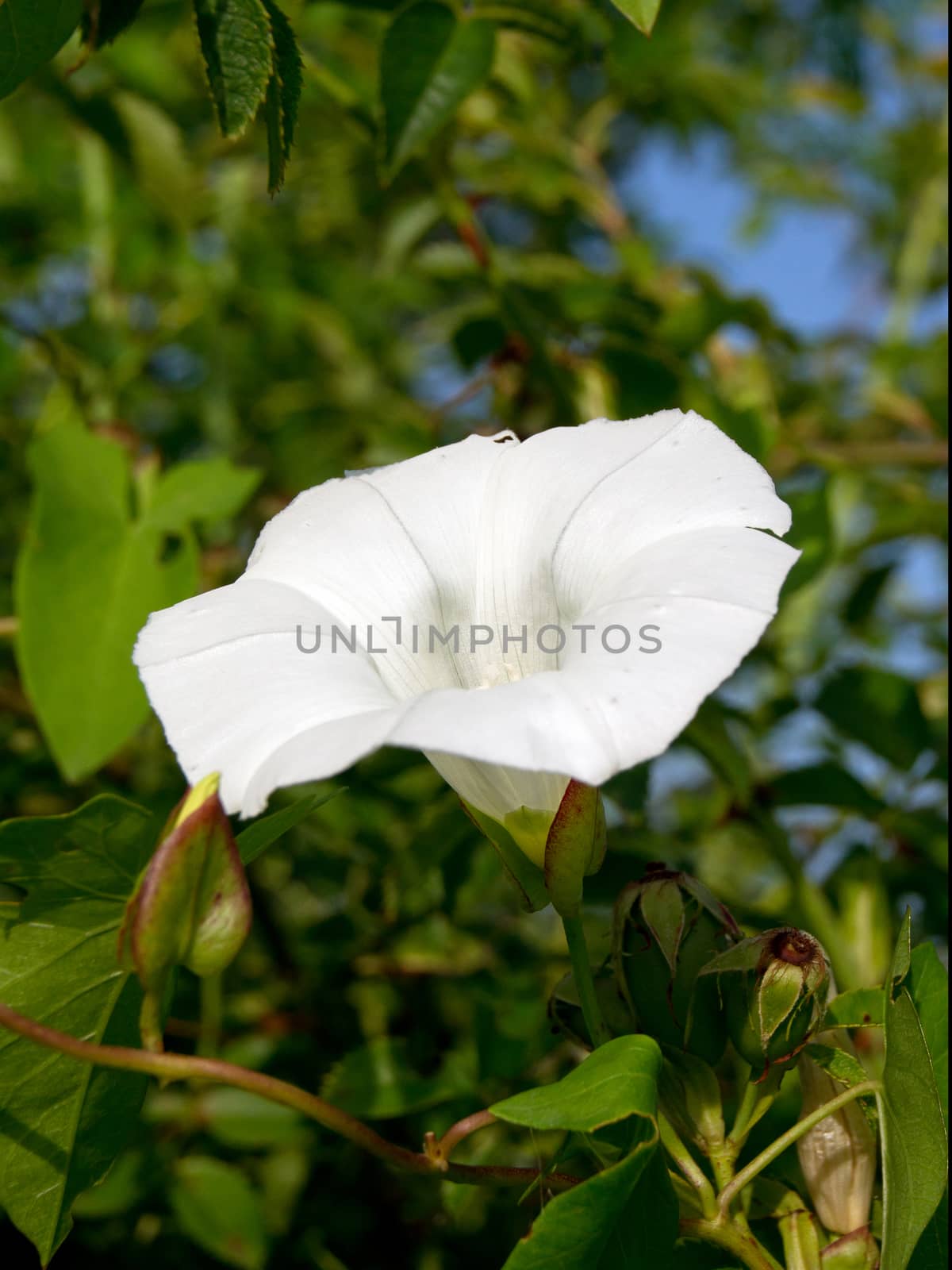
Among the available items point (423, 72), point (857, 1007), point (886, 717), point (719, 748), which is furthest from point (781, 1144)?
point (423, 72)

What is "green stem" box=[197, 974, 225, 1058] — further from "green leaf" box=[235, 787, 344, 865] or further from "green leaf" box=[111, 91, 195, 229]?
"green leaf" box=[111, 91, 195, 229]

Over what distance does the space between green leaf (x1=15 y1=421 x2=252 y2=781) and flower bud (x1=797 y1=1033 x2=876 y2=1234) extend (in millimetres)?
656

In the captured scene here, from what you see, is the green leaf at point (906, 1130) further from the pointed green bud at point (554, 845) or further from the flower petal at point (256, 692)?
the flower petal at point (256, 692)

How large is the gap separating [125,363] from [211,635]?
3.87ft

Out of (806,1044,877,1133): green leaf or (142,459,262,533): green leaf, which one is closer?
(806,1044,877,1133): green leaf

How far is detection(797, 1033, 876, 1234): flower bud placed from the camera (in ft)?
2.58

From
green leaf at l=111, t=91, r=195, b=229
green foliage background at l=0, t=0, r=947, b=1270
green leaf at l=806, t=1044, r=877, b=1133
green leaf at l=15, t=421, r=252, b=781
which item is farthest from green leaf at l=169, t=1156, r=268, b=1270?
green leaf at l=111, t=91, r=195, b=229

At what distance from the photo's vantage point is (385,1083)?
119 cm

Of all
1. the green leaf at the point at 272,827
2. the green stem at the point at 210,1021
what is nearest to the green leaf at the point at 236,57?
the green leaf at the point at 272,827

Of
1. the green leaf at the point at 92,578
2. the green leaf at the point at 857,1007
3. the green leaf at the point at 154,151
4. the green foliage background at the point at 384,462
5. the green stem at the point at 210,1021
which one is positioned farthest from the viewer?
the green leaf at the point at 154,151

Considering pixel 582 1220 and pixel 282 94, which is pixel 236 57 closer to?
pixel 282 94

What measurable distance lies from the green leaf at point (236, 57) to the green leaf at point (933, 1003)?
75 centimetres

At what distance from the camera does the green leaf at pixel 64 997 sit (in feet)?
2.56

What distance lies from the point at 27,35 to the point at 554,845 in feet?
2.12
